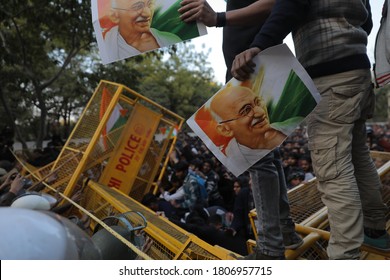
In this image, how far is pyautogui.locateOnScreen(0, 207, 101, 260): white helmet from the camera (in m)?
1.17

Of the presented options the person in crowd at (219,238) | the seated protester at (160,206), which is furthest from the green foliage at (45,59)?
the person in crowd at (219,238)

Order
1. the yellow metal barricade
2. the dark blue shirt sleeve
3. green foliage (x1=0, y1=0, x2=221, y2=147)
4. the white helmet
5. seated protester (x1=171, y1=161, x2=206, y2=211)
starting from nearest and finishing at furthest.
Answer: the white helmet, the dark blue shirt sleeve, the yellow metal barricade, seated protester (x1=171, y1=161, x2=206, y2=211), green foliage (x1=0, y1=0, x2=221, y2=147)

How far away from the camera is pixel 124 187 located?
5.80 m

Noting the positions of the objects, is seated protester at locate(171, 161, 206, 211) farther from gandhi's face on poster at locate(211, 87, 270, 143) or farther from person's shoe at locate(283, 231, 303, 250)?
gandhi's face on poster at locate(211, 87, 270, 143)

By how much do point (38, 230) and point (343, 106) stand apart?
139cm

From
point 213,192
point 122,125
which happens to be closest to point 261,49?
point 122,125

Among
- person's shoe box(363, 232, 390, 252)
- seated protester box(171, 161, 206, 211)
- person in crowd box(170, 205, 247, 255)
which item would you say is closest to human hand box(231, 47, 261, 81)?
person's shoe box(363, 232, 390, 252)

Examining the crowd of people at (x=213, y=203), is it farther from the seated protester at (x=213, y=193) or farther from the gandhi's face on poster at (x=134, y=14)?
the gandhi's face on poster at (x=134, y=14)

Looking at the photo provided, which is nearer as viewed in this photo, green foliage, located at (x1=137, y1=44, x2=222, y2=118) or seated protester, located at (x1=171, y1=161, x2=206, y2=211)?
seated protester, located at (x1=171, y1=161, x2=206, y2=211)

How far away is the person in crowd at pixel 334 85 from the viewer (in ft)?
5.37

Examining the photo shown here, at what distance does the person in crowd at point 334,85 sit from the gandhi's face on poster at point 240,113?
9cm

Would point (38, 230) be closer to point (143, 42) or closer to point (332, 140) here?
point (143, 42)

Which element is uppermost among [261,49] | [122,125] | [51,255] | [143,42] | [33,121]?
[143,42]

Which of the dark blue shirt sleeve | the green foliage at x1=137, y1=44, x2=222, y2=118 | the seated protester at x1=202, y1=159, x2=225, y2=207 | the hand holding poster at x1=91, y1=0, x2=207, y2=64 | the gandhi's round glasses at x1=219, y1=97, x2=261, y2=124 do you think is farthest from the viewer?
the green foliage at x1=137, y1=44, x2=222, y2=118
